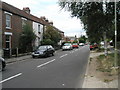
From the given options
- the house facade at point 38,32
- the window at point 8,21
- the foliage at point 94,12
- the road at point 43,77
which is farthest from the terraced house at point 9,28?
the foliage at point 94,12

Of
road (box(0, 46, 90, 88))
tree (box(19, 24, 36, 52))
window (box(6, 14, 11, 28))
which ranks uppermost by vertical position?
window (box(6, 14, 11, 28))

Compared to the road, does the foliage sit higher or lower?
higher

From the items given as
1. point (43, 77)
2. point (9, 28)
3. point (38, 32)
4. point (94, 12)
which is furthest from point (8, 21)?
point (43, 77)

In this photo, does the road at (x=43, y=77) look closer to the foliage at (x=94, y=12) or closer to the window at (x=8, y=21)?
the foliage at (x=94, y=12)

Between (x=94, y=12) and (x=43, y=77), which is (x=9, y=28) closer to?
(x=94, y=12)

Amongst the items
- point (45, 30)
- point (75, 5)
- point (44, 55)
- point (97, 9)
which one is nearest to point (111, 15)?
point (97, 9)

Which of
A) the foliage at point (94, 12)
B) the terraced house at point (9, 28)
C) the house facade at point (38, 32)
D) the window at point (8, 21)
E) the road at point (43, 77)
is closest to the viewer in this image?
the road at point (43, 77)

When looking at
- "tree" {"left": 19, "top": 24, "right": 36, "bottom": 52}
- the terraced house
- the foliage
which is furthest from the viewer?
"tree" {"left": 19, "top": 24, "right": 36, "bottom": 52}

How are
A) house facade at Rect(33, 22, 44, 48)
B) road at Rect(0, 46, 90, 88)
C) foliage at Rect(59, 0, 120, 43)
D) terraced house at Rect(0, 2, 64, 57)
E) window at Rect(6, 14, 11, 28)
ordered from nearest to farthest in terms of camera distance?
road at Rect(0, 46, 90, 88) → foliage at Rect(59, 0, 120, 43) → terraced house at Rect(0, 2, 64, 57) → window at Rect(6, 14, 11, 28) → house facade at Rect(33, 22, 44, 48)

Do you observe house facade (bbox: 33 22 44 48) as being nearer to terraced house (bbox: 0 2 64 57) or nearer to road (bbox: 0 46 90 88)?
terraced house (bbox: 0 2 64 57)

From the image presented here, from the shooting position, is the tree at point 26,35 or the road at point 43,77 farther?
the tree at point 26,35

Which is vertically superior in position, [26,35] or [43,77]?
→ [26,35]

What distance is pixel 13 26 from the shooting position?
22250 millimetres

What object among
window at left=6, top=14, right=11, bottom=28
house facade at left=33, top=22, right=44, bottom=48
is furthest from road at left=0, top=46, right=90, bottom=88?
house facade at left=33, top=22, right=44, bottom=48
